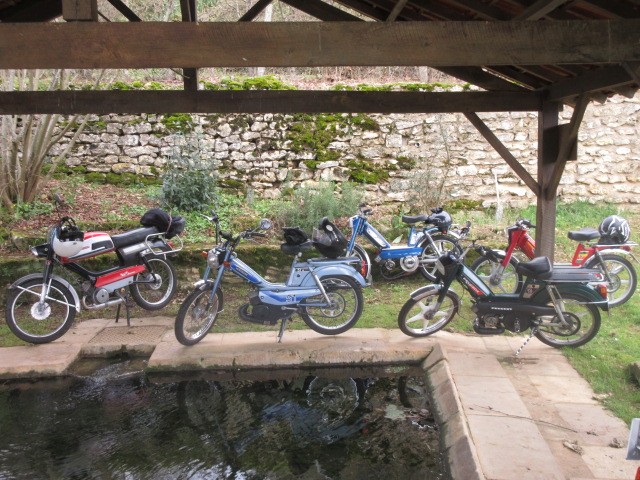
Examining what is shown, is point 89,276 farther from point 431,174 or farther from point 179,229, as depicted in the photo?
point 431,174

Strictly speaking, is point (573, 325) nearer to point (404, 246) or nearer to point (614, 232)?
point (614, 232)

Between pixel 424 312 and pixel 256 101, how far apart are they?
2691 mm

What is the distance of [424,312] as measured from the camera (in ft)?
17.7

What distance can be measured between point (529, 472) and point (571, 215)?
7376 mm

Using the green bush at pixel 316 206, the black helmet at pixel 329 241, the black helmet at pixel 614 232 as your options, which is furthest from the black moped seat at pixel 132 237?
the black helmet at pixel 614 232

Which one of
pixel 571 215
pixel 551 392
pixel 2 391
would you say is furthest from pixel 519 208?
pixel 2 391

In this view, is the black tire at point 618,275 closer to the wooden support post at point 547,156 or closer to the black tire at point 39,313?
the wooden support post at point 547,156

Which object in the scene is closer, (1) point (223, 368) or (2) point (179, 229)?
(1) point (223, 368)

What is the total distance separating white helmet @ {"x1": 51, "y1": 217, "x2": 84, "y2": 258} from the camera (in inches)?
215

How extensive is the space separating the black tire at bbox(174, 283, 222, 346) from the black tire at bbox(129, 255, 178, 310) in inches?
41.3

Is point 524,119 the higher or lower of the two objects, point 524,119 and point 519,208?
the higher

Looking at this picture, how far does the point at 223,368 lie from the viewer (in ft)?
16.5

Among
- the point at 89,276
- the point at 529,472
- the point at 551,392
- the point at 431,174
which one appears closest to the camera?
the point at 529,472

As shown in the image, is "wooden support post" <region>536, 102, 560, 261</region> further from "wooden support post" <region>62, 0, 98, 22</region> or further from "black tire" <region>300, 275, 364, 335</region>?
"wooden support post" <region>62, 0, 98, 22</region>
